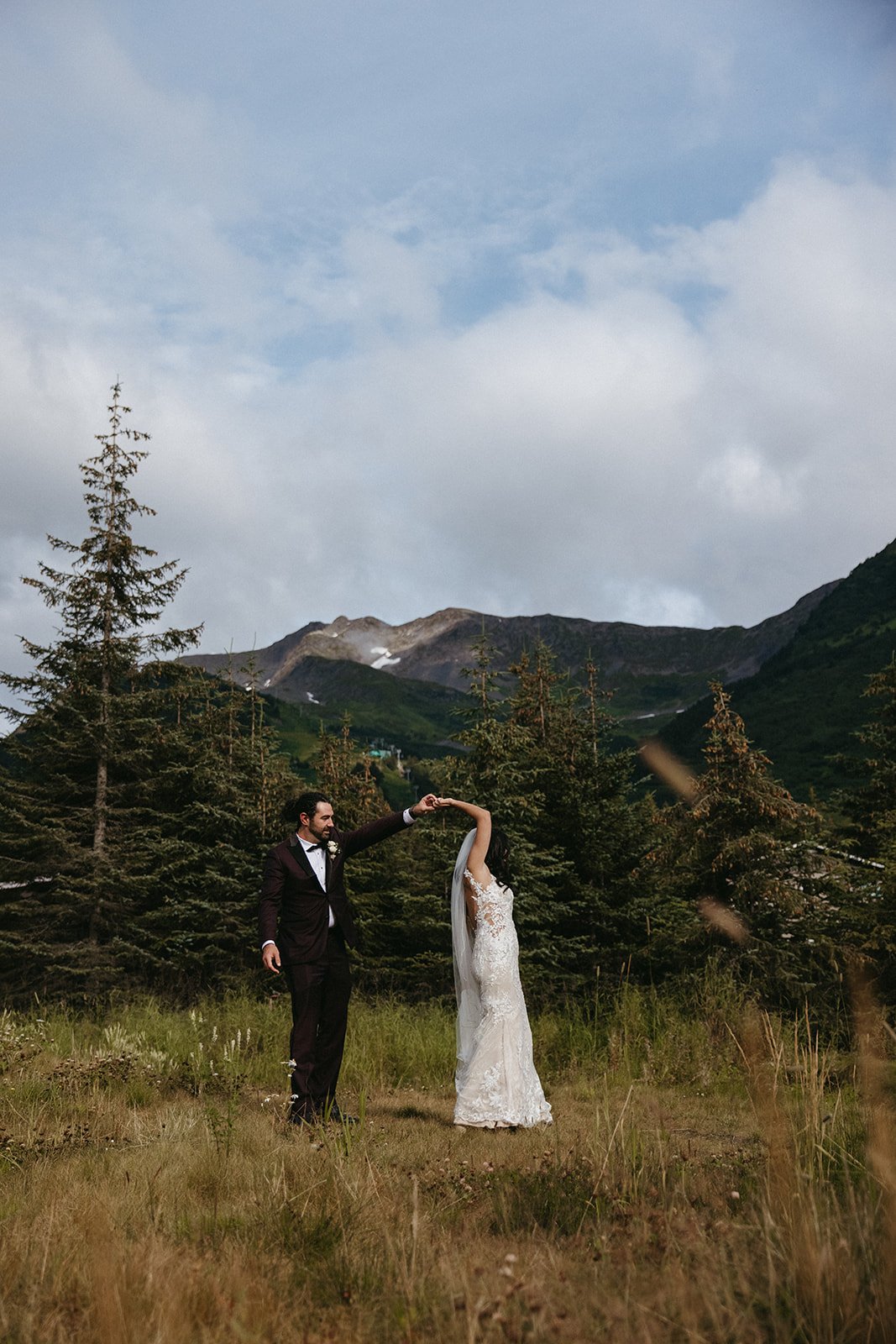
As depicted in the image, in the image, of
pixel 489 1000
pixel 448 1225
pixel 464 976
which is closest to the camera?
pixel 448 1225

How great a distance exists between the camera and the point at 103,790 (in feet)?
68.7

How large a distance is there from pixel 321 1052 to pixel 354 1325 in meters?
4.08

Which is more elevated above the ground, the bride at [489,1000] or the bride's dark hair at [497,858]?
the bride's dark hair at [497,858]

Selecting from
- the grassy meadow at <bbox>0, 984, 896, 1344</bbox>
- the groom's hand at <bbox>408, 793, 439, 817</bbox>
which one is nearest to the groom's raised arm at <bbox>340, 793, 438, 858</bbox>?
the groom's hand at <bbox>408, 793, 439, 817</bbox>

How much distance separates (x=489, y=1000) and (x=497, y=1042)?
0.99 feet

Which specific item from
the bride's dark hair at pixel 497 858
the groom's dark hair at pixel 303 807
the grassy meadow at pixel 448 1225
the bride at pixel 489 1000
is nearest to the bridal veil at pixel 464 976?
the bride at pixel 489 1000

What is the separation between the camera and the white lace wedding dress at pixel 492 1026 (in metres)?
6.35

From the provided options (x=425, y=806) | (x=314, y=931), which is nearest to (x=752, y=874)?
(x=425, y=806)

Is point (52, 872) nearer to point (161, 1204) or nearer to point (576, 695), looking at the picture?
point (576, 695)

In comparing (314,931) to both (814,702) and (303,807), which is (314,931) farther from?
(814,702)

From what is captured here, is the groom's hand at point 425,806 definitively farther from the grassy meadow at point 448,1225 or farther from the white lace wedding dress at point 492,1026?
the grassy meadow at point 448,1225

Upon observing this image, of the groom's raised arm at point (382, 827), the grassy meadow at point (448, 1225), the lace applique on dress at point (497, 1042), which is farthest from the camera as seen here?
the groom's raised arm at point (382, 827)

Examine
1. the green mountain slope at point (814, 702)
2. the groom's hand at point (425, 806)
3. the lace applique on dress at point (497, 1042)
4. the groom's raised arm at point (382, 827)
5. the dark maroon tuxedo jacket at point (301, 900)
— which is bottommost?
the lace applique on dress at point (497, 1042)

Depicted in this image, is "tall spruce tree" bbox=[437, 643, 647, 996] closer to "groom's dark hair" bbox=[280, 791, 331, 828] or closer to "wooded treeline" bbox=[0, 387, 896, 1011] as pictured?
"wooded treeline" bbox=[0, 387, 896, 1011]
